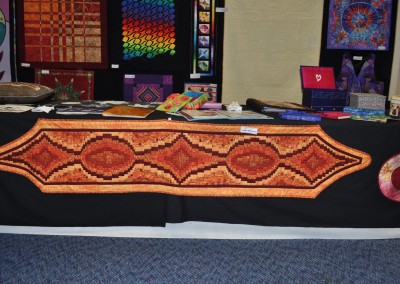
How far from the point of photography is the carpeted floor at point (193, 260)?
1.80 meters

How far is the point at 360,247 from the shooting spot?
213 centimetres

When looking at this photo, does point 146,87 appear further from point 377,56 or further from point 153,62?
point 377,56

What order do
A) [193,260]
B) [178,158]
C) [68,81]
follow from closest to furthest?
[193,260], [178,158], [68,81]

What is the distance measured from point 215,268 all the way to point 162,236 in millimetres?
422

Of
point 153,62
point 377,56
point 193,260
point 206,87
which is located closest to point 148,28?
point 153,62

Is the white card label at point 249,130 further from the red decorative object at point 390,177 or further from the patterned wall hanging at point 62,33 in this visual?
the patterned wall hanging at point 62,33

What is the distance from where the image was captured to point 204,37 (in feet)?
12.7

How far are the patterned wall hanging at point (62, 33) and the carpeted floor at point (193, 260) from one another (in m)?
2.19

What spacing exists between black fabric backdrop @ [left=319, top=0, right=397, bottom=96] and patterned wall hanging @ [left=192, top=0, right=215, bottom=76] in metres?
1.09

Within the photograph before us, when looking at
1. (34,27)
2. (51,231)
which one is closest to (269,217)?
(51,231)

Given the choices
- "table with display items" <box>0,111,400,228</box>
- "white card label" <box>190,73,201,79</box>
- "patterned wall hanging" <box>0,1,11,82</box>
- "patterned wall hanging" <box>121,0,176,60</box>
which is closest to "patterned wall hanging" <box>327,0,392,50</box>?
"white card label" <box>190,73,201,79</box>

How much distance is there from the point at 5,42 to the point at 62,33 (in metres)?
0.57

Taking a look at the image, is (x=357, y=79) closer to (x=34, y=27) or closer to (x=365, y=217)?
(x=365, y=217)

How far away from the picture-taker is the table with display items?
6.70 feet
